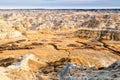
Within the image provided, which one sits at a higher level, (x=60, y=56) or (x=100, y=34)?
(x=100, y=34)

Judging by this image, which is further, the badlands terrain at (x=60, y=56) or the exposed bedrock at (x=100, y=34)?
the exposed bedrock at (x=100, y=34)

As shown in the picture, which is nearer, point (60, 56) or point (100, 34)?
point (60, 56)

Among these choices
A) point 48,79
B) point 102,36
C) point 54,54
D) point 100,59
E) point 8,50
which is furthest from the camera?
point 102,36

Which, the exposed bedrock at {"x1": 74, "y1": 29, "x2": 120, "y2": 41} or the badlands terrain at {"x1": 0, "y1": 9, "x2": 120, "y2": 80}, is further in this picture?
the exposed bedrock at {"x1": 74, "y1": 29, "x2": 120, "y2": 41}

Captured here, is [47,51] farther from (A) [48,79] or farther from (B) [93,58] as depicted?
(A) [48,79]

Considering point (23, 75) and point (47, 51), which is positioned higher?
point (23, 75)

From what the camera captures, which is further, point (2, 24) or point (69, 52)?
point (2, 24)

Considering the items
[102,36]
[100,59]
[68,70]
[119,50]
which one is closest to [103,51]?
[119,50]

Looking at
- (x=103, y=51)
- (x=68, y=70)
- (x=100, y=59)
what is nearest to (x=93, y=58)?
(x=100, y=59)

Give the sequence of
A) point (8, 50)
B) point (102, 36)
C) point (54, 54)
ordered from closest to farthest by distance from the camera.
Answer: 1. point (54, 54)
2. point (8, 50)
3. point (102, 36)
